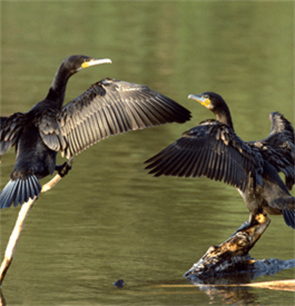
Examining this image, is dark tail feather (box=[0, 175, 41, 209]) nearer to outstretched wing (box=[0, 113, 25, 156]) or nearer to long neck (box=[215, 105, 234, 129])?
outstretched wing (box=[0, 113, 25, 156])

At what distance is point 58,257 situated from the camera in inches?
343

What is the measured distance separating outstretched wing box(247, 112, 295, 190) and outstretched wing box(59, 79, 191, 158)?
1.83 m

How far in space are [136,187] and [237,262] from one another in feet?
11.3

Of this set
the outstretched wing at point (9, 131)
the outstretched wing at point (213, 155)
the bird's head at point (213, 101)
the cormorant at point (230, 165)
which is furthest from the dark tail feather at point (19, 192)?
the bird's head at point (213, 101)

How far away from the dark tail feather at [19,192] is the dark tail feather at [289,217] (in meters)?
2.78

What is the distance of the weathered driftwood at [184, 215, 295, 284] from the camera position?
8.52m

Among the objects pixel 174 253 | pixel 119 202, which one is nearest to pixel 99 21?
pixel 119 202

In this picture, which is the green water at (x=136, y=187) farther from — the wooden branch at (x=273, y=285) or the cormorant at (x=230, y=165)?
the cormorant at (x=230, y=165)

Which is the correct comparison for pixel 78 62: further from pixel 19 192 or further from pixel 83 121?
pixel 19 192

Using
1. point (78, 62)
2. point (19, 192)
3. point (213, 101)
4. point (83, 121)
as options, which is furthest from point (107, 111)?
point (213, 101)

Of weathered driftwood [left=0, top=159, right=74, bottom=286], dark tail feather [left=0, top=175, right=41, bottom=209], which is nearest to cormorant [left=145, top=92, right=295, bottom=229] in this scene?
weathered driftwood [left=0, top=159, right=74, bottom=286]

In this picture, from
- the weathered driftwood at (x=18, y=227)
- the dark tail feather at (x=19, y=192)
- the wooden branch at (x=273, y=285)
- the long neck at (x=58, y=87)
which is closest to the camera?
the dark tail feather at (x=19, y=192)

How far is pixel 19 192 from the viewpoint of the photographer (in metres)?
7.16

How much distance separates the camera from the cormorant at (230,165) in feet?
26.8
